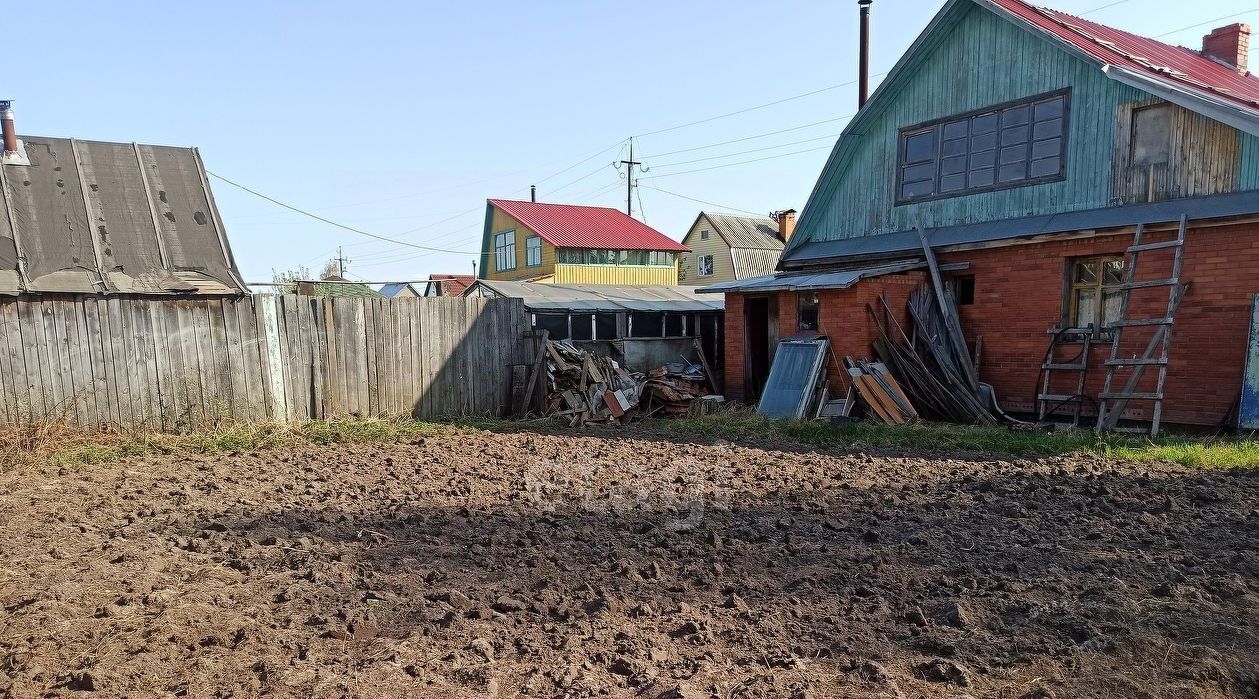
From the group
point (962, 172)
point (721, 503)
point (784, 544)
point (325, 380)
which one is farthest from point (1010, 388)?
point (325, 380)

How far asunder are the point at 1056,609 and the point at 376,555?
4235 millimetres

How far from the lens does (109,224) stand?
9664 mm

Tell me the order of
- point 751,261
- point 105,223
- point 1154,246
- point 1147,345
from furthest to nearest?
point 751,261
point 105,223
point 1147,345
point 1154,246

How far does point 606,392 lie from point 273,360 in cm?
538

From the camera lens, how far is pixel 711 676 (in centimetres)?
316

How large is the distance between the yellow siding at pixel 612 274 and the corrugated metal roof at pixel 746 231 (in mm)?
3882

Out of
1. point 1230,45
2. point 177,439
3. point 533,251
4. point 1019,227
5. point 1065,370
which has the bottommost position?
point 177,439

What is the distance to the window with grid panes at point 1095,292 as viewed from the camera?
10031 mm

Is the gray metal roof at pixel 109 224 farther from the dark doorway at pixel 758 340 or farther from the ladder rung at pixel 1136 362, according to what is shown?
the ladder rung at pixel 1136 362

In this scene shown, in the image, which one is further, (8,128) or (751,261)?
(751,261)

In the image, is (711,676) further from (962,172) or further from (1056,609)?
(962,172)

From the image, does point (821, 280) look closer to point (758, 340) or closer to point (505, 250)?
point (758, 340)

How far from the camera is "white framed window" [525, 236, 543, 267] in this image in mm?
29891

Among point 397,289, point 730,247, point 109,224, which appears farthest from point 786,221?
point 109,224
